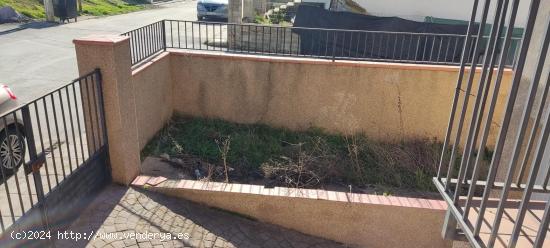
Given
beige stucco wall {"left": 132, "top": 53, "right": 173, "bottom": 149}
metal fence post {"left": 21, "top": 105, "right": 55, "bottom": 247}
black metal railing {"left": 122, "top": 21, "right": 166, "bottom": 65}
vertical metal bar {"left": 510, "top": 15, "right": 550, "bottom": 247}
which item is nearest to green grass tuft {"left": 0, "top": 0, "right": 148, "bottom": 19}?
black metal railing {"left": 122, "top": 21, "right": 166, "bottom": 65}

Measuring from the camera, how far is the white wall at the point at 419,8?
12148mm

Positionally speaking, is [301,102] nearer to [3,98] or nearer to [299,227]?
[299,227]

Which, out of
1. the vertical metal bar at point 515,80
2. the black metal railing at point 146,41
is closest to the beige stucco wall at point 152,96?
the black metal railing at point 146,41

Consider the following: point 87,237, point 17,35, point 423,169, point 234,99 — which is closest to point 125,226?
point 87,237

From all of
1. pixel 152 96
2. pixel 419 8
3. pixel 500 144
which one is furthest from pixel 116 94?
pixel 419 8

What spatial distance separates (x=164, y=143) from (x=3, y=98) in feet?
7.78

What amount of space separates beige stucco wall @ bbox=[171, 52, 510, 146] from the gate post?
9.08 feet

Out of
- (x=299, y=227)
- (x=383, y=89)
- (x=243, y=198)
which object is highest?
(x=383, y=89)

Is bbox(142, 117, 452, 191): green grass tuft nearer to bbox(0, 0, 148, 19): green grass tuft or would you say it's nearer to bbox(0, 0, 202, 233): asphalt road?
bbox(0, 0, 202, 233): asphalt road

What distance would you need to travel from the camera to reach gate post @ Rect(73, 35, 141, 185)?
4.19m

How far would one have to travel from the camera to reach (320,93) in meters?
7.31

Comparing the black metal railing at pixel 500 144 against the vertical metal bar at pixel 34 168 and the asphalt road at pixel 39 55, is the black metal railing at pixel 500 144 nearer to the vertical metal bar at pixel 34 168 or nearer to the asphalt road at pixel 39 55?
the vertical metal bar at pixel 34 168

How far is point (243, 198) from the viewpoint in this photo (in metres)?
4.72

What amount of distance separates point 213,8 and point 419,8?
9.96 meters
